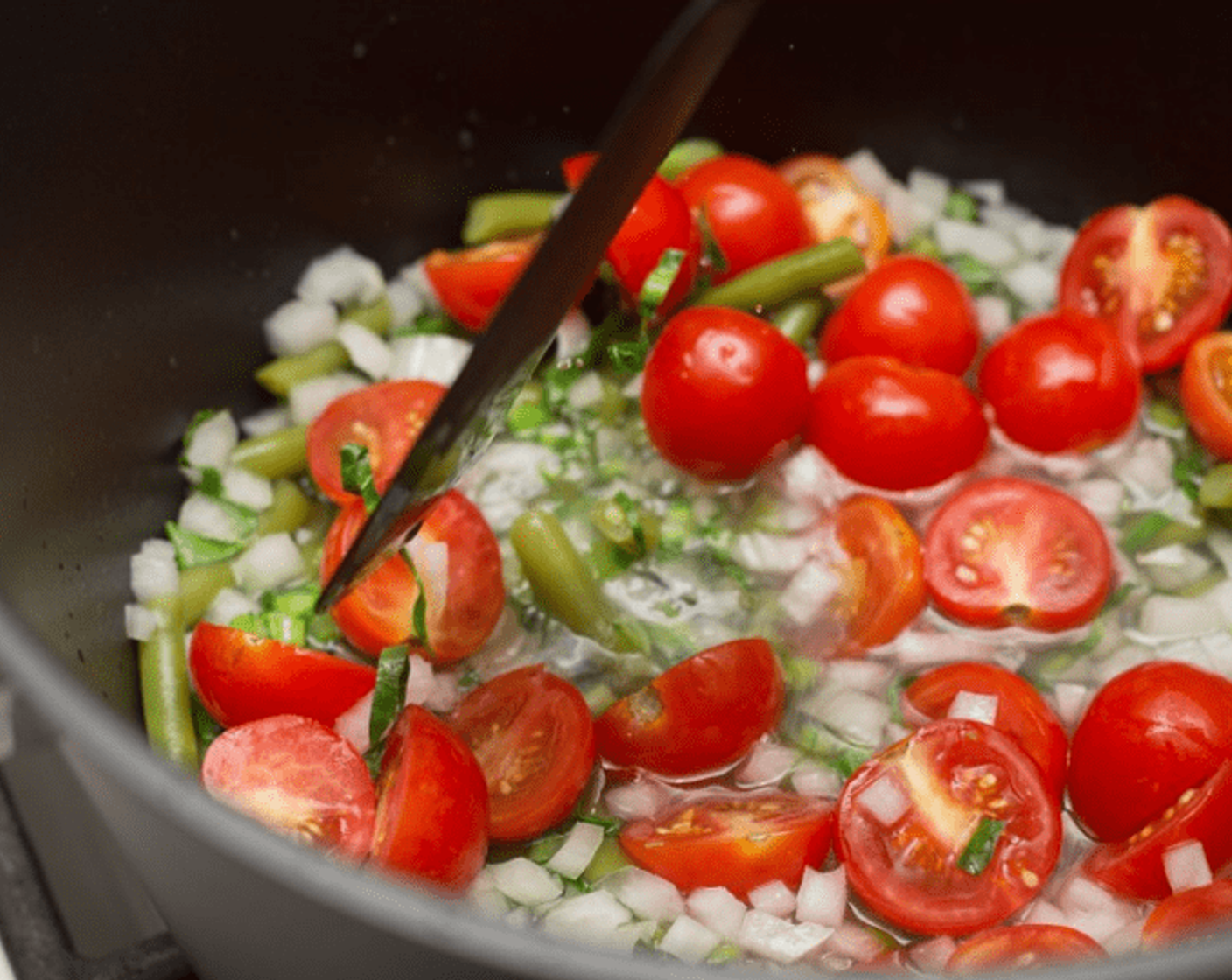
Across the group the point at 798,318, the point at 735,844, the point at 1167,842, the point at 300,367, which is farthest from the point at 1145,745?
the point at 300,367

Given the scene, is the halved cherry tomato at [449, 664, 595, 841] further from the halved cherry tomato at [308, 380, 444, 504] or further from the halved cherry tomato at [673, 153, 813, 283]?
the halved cherry tomato at [673, 153, 813, 283]

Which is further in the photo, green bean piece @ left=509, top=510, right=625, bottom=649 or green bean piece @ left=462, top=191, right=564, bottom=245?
green bean piece @ left=462, top=191, right=564, bottom=245

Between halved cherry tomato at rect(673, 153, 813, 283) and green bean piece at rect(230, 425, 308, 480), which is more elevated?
halved cherry tomato at rect(673, 153, 813, 283)

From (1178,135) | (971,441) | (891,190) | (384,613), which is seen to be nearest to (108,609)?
(384,613)

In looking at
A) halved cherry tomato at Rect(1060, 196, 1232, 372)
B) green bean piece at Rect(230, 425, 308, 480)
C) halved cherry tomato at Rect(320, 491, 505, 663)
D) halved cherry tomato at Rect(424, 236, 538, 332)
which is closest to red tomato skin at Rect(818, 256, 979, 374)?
halved cherry tomato at Rect(1060, 196, 1232, 372)

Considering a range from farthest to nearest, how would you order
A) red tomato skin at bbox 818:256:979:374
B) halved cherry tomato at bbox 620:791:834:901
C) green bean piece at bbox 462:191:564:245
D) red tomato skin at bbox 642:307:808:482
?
1. green bean piece at bbox 462:191:564:245
2. red tomato skin at bbox 818:256:979:374
3. red tomato skin at bbox 642:307:808:482
4. halved cherry tomato at bbox 620:791:834:901

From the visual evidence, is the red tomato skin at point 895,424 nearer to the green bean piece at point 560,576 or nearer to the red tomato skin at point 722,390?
the red tomato skin at point 722,390
